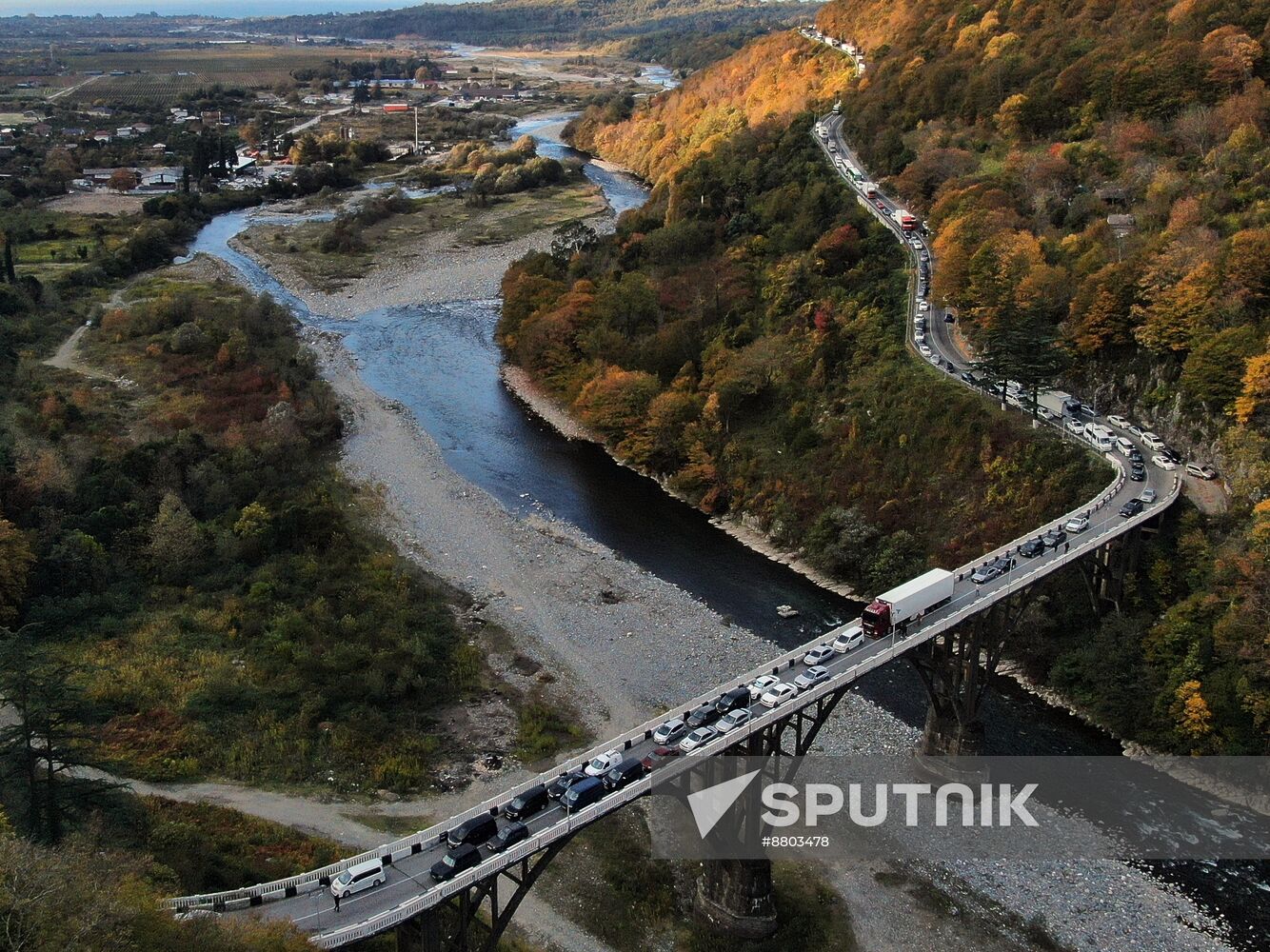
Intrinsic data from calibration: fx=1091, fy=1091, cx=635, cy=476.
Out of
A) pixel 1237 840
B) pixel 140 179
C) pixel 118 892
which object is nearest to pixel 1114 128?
pixel 1237 840

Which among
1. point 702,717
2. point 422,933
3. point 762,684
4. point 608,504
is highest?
point 762,684

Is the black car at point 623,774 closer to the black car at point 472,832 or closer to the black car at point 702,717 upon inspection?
the black car at point 702,717

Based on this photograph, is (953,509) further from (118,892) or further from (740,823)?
(118,892)

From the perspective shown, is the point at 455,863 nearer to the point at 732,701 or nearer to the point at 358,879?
the point at 358,879

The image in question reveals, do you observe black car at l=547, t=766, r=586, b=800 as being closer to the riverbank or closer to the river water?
the river water

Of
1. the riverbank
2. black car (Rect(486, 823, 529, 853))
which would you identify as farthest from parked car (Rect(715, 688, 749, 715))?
the riverbank

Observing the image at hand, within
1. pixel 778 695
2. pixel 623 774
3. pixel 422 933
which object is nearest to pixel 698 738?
pixel 623 774

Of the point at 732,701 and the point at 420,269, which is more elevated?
the point at 732,701
